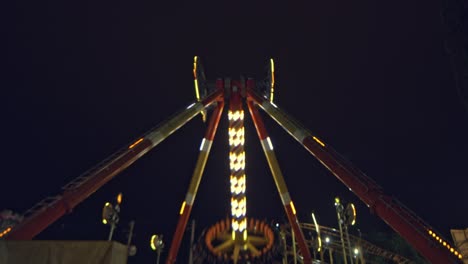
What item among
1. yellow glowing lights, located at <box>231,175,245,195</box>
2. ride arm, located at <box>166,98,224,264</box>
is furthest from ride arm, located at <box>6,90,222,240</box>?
yellow glowing lights, located at <box>231,175,245,195</box>

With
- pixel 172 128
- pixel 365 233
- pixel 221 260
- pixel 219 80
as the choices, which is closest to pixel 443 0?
pixel 172 128

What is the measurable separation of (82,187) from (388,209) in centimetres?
1206

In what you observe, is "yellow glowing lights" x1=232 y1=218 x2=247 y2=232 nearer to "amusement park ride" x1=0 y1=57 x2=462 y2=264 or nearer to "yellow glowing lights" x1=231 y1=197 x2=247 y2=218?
"amusement park ride" x1=0 y1=57 x2=462 y2=264

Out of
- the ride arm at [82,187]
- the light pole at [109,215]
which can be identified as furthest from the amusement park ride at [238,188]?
the light pole at [109,215]

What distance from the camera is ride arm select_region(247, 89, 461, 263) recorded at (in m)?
9.70

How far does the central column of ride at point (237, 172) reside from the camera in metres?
21.8

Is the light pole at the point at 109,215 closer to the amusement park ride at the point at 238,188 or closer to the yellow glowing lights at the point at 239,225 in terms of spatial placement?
the amusement park ride at the point at 238,188

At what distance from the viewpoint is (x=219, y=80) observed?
23.1 metres

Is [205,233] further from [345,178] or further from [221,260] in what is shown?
[345,178]

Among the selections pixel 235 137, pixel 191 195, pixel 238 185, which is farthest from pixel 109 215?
pixel 235 137

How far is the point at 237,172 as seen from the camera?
22281mm

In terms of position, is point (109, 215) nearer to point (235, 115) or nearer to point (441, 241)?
point (235, 115)

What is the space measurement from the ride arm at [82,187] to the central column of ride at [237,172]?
19.3 ft

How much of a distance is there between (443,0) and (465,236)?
775 cm
